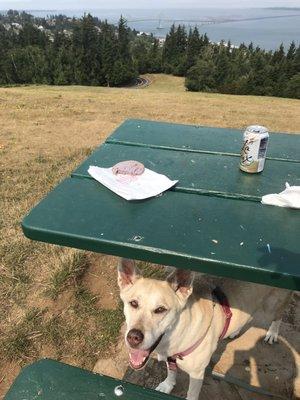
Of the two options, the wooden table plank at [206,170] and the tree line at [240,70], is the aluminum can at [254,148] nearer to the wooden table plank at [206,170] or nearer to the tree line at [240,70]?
the wooden table plank at [206,170]

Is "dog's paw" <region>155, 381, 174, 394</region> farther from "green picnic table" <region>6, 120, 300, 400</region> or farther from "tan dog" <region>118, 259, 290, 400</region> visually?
"green picnic table" <region>6, 120, 300, 400</region>

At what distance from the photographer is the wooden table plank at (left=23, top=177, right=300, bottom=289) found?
1.89 m

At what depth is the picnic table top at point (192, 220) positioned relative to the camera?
1918mm

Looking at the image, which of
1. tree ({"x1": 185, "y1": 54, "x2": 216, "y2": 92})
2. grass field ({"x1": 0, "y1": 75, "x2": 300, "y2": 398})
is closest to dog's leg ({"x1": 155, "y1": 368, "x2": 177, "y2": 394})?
grass field ({"x1": 0, "y1": 75, "x2": 300, "y2": 398})

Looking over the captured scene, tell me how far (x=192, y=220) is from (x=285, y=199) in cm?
62

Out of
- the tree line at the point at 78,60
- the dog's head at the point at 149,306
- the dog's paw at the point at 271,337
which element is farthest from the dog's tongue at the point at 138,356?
the tree line at the point at 78,60

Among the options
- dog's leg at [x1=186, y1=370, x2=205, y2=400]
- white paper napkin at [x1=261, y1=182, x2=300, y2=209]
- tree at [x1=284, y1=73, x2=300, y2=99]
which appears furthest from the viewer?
tree at [x1=284, y1=73, x2=300, y2=99]

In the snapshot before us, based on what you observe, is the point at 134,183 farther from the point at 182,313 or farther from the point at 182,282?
the point at 182,313

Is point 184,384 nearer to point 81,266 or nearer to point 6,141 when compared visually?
point 81,266

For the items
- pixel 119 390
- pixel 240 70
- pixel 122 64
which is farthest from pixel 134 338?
pixel 122 64

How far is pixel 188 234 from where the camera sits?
2094mm

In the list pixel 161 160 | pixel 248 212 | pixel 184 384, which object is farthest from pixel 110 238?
pixel 184 384

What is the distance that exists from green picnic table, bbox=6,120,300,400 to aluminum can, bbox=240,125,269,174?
7 cm

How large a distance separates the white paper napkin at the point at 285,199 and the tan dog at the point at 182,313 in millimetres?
682
